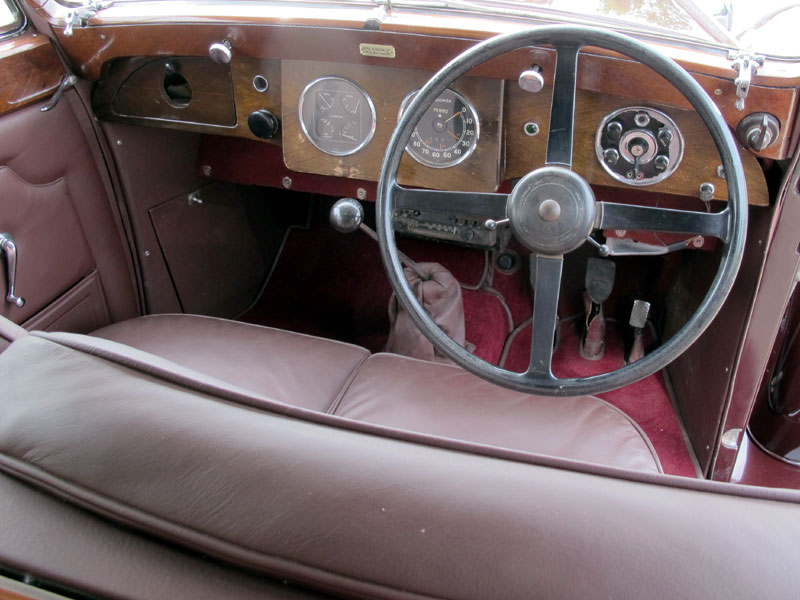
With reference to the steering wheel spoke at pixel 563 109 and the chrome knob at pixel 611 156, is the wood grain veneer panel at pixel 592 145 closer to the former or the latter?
the chrome knob at pixel 611 156

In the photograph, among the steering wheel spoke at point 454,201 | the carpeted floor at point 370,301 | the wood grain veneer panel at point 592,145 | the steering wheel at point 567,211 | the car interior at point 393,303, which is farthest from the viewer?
the carpeted floor at point 370,301

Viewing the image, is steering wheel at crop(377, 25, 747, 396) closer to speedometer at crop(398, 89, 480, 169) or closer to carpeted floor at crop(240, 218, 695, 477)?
speedometer at crop(398, 89, 480, 169)

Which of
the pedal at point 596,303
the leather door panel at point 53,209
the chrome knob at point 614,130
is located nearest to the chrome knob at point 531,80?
the chrome knob at point 614,130

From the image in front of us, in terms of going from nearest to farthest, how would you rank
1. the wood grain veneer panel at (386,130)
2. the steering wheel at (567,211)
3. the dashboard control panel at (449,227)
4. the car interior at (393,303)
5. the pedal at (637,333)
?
the car interior at (393,303) < the steering wheel at (567,211) < the wood grain veneer panel at (386,130) < the pedal at (637,333) < the dashboard control panel at (449,227)

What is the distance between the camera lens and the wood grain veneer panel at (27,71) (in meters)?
1.62

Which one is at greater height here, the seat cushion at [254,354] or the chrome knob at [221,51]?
the chrome knob at [221,51]

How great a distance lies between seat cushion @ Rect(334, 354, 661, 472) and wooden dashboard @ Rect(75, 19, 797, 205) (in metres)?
0.50

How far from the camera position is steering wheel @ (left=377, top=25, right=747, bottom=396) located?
1.20m

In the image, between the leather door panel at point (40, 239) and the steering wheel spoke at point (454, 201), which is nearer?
the steering wheel spoke at point (454, 201)

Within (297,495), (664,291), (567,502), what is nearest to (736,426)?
(664,291)

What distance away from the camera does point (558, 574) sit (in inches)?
20.7

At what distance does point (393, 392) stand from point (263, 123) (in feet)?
2.71

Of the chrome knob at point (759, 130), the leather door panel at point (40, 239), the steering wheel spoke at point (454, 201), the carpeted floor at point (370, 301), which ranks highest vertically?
the chrome knob at point (759, 130)

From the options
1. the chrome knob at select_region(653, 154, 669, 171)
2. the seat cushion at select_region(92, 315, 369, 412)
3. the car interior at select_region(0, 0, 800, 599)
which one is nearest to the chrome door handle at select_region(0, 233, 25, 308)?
the car interior at select_region(0, 0, 800, 599)
